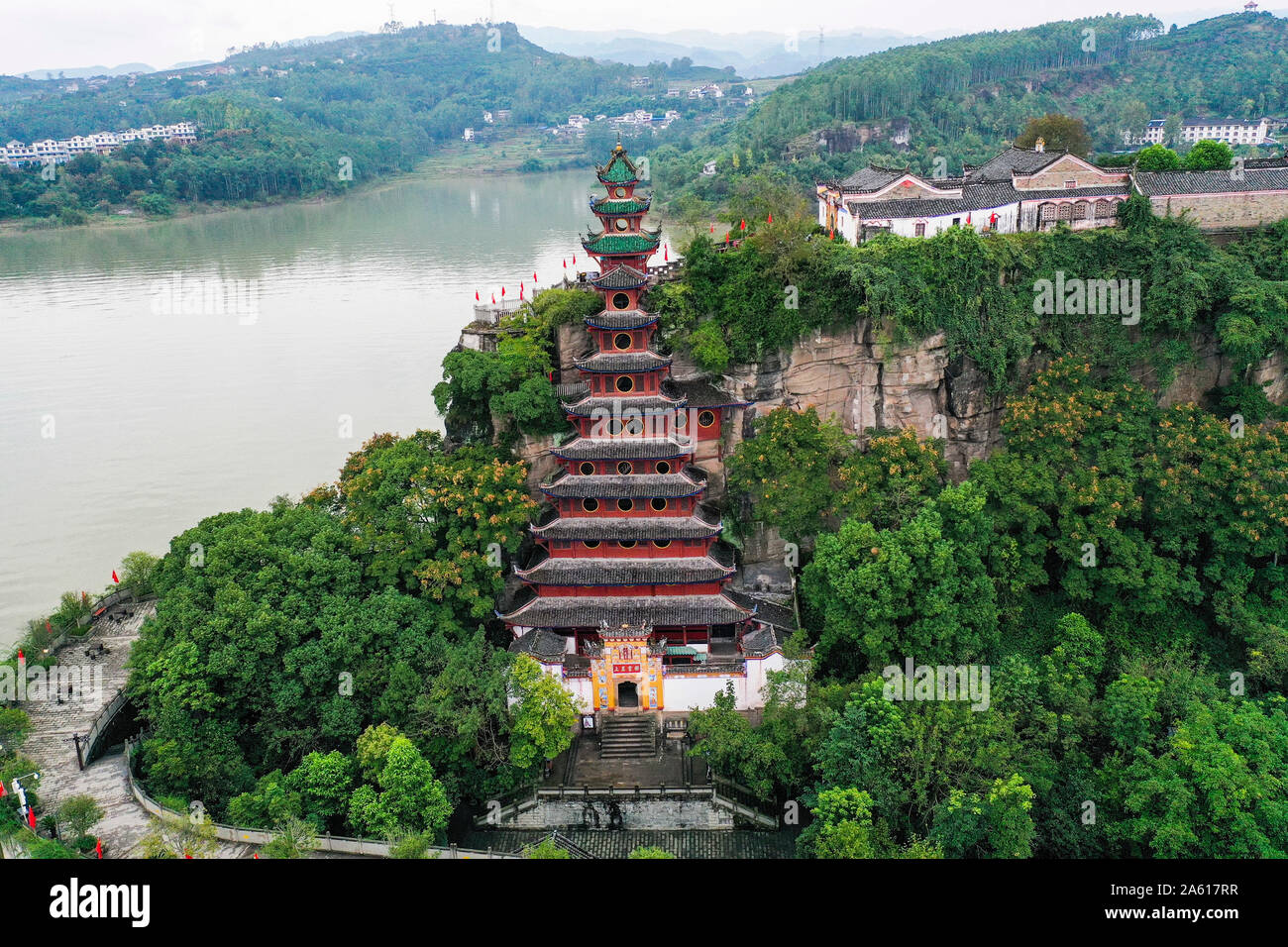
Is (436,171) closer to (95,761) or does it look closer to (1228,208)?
(1228,208)

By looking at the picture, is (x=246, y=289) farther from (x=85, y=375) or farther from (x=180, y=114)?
(x=180, y=114)

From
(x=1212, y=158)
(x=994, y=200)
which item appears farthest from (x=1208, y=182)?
(x=994, y=200)

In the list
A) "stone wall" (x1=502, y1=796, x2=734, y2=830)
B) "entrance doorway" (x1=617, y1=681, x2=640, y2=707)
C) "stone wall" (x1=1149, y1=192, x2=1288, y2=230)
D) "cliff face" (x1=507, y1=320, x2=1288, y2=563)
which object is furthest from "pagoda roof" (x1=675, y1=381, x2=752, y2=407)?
"stone wall" (x1=1149, y1=192, x2=1288, y2=230)

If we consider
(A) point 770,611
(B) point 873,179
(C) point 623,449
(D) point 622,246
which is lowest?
(A) point 770,611

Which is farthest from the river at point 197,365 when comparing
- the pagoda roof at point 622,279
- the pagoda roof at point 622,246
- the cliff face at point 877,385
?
the pagoda roof at point 622,279

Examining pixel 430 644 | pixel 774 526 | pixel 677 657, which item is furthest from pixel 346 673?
pixel 774 526
